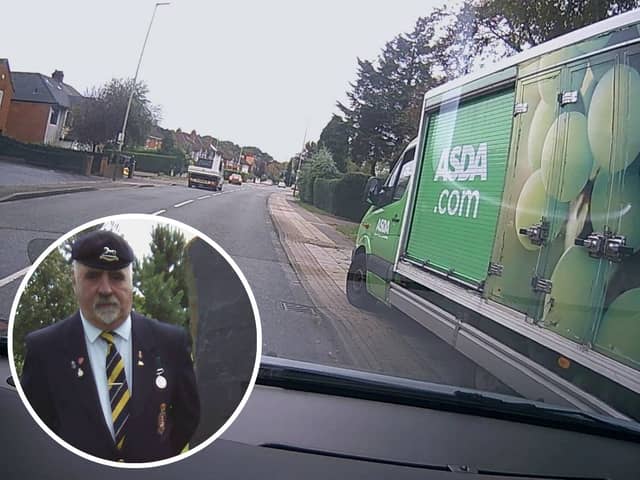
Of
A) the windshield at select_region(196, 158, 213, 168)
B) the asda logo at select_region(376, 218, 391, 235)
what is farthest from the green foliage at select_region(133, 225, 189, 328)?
the asda logo at select_region(376, 218, 391, 235)

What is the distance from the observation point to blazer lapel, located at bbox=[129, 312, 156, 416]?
1.77 meters

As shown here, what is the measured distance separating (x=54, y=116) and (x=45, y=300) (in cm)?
205

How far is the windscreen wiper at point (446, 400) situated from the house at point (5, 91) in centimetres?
159

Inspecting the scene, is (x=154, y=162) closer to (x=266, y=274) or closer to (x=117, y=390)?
(x=266, y=274)

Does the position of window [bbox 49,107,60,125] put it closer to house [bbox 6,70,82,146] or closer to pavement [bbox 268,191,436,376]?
house [bbox 6,70,82,146]

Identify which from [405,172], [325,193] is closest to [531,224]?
[405,172]

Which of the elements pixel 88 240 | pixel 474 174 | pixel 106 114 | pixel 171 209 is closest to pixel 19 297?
pixel 88 240

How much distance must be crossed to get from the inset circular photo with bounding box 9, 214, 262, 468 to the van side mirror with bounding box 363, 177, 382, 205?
205 centimetres

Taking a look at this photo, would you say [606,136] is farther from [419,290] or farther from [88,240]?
[88,240]

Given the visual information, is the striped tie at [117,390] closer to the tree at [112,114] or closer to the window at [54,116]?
the tree at [112,114]

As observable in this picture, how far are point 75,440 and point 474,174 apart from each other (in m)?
2.94

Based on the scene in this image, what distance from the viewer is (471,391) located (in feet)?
10.3

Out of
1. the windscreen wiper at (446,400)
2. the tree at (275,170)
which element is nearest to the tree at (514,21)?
the tree at (275,170)

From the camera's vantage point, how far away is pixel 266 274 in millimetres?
3785
